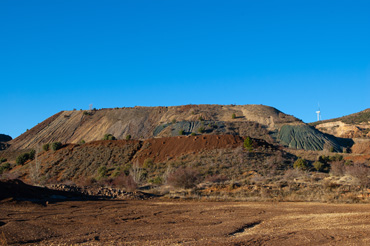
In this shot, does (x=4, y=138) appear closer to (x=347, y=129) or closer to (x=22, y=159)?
(x=22, y=159)

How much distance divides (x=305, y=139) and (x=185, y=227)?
60865 mm

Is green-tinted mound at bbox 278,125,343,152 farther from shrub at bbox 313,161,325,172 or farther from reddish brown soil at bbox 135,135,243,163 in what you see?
shrub at bbox 313,161,325,172

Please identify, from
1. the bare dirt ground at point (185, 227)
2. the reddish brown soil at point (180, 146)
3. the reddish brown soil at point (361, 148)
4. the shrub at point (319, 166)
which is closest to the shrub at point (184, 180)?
the bare dirt ground at point (185, 227)

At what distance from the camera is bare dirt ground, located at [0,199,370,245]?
9.54 metres

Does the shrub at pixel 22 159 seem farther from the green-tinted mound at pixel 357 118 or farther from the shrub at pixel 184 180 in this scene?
the green-tinted mound at pixel 357 118

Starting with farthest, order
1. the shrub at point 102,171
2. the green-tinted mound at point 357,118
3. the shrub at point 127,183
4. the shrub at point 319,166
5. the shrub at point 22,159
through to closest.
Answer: the green-tinted mound at point 357,118
the shrub at point 22,159
the shrub at point 102,171
the shrub at point 319,166
the shrub at point 127,183

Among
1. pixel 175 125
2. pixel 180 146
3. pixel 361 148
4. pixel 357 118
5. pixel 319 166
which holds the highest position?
pixel 357 118

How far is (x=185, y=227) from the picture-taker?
1189cm

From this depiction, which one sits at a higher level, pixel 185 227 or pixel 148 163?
pixel 148 163

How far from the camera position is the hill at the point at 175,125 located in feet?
226

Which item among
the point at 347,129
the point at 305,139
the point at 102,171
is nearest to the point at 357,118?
the point at 347,129

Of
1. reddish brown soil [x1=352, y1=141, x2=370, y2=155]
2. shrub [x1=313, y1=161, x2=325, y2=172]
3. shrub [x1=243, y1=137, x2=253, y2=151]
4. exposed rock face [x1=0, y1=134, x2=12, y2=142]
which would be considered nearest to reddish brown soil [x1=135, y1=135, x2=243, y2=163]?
shrub [x1=243, y1=137, x2=253, y2=151]

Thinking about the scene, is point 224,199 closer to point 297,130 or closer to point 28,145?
point 297,130

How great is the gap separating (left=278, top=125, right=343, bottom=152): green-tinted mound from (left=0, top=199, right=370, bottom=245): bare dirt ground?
52.2 m
